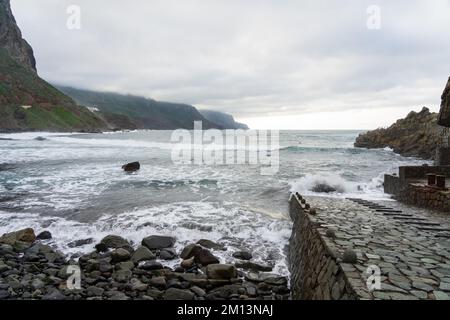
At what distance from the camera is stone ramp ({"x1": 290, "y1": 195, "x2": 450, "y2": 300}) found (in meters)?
4.14

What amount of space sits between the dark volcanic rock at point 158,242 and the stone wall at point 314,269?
3594 mm

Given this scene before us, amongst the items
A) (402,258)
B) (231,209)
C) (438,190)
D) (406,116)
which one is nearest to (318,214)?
(402,258)

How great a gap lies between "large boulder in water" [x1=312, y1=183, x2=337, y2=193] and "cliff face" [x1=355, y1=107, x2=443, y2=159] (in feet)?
69.3

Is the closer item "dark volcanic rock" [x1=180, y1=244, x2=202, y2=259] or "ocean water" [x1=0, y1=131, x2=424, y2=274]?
"dark volcanic rock" [x1=180, y1=244, x2=202, y2=259]

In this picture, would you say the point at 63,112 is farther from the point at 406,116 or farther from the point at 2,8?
the point at 406,116

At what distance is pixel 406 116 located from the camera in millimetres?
51406

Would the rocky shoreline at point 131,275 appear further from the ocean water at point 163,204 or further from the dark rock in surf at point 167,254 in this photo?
the ocean water at point 163,204

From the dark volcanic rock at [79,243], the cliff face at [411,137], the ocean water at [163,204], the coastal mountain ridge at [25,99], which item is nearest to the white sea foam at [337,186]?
the ocean water at [163,204]

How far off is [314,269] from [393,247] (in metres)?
1.52

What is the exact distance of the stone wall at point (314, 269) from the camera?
14.6 ft

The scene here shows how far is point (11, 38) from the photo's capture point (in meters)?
110

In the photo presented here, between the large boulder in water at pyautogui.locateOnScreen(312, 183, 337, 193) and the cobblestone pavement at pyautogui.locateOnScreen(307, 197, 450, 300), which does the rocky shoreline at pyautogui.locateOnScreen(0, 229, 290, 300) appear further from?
the large boulder in water at pyautogui.locateOnScreen(312, 183, 337, 193)

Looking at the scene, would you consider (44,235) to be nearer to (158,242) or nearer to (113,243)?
(113,243)

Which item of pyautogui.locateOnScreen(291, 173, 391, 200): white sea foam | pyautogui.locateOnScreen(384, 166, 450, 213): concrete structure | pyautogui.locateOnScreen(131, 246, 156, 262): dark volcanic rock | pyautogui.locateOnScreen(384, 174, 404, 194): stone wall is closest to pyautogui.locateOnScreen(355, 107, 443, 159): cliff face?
pyautogui.locateOnScreen(291, 173, 391, 200): white sea foam
